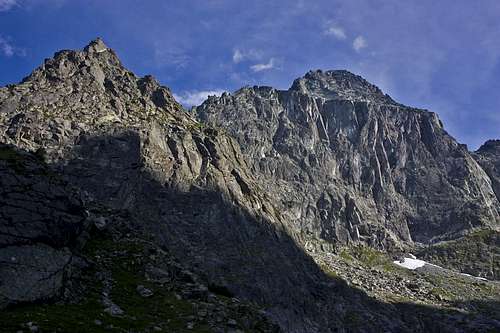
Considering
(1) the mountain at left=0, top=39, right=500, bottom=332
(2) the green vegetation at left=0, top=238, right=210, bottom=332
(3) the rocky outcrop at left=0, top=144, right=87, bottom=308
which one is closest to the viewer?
(2) the green vegetation at left=0, top=238, right=210, bottom=332

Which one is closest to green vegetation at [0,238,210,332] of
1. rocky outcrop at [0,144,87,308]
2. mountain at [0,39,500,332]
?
mountain at [0,39,500,332]

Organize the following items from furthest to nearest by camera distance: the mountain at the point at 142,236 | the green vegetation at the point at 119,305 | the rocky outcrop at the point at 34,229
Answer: the mountain at the point at 142,236 < the rocky outcrop at the point at 34,229 < the green vegetation at the point at 119,305

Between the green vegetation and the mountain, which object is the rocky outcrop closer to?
the mountain

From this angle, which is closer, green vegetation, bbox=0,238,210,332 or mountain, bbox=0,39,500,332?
green vegetation, bbox=0,238,210,332

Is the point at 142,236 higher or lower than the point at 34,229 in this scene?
higher

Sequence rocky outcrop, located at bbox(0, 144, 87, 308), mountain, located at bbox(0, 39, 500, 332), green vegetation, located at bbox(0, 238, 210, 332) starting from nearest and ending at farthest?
green vegetation, located at bbox(0, 238, 210, 332) → rocky outcrop, located at bbox(0, 144, 87, 308) → mountain, located at bbox(0, 39, 500, 332)

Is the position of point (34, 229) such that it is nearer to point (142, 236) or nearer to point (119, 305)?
point (119, 305)

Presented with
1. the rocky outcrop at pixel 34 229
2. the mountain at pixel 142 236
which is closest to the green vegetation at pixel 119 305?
the mountain at pixel 142 236

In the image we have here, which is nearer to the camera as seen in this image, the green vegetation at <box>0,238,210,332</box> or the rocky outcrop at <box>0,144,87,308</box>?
the green vegetation at <box>0,238,210,332</box>

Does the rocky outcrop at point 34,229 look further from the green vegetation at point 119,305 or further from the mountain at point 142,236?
the green vegetation at point 119,305

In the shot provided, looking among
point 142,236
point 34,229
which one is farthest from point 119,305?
point 142,236

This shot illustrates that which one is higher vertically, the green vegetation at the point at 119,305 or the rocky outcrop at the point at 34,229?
the rocky outcrop at the point at 34,229

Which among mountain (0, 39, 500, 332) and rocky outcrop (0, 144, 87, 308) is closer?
rocky outcrop (0, 144, 87, 308)

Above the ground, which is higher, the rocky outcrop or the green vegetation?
the rocky outcrop
